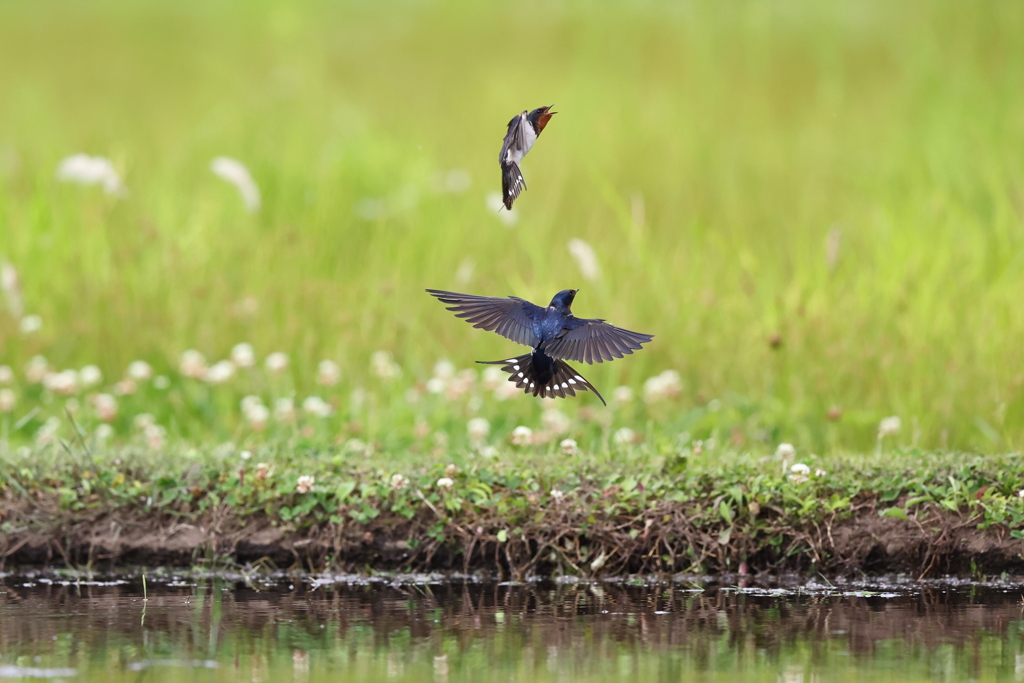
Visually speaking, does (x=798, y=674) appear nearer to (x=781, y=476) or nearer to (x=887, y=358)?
(x=781, y=476)

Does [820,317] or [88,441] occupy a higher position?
[820,317]

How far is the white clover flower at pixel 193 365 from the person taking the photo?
265 inches

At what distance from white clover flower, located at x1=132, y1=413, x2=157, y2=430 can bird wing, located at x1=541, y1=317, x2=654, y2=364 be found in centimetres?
311

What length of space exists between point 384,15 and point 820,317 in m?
7.77

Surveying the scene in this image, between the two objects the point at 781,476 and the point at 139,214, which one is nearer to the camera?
the point at 781,476

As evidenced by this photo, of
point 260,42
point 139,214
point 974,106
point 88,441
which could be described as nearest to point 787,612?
point 88,441

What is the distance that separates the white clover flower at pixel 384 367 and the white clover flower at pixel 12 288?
197 centimetres

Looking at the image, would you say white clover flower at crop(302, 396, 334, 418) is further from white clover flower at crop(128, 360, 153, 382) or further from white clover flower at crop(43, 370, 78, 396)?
white clover flower at crop(43, 370, 78, 396)

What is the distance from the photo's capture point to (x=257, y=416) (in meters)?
6.23

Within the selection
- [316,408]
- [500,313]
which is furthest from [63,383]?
[500,313]

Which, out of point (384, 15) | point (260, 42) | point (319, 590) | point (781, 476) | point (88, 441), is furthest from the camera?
point (384, 15)

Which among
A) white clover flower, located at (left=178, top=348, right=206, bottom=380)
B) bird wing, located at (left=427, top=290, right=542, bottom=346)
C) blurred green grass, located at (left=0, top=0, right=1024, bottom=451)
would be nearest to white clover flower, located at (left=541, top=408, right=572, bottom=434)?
blurred green grass, located at (left=0, top=0, right=1024, bottom=451)

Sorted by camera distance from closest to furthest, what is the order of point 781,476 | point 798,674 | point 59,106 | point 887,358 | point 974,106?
point 798,674
point 781,476
point 887,358
point 974,106
point 59,106

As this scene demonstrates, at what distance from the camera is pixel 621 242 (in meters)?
8.31
